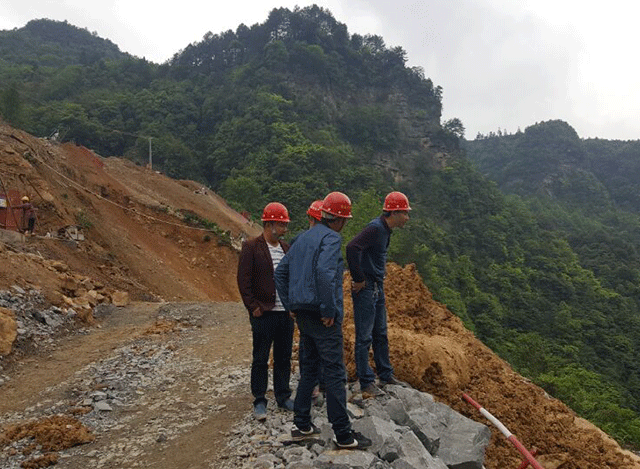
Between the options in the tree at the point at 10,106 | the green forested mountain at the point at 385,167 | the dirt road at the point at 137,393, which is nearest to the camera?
the dirt road at the point at 137,393

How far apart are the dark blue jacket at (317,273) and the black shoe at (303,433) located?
913 mm

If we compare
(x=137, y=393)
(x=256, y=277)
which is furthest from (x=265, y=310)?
(x=137, y=393)

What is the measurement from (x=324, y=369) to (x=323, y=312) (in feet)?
1.48

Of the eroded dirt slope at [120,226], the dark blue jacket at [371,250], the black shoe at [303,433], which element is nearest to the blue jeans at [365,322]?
the dark blue jacket at [371,250]

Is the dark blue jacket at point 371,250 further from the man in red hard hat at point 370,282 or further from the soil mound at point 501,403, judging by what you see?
the soil mound at point 501,403

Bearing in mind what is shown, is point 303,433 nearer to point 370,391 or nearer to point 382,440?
point 382,440

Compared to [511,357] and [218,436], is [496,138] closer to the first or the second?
[511,357]

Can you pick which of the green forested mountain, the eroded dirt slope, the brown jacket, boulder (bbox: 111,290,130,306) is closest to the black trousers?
the brown jacket

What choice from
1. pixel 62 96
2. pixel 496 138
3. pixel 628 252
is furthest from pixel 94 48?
pixel 628 252

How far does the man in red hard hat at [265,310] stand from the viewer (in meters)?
4.18

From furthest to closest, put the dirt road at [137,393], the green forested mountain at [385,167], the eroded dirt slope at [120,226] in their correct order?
the green forested mountain at [385,167]
the eroded dirt slope at [120,226]
the dirt road at [137,393]

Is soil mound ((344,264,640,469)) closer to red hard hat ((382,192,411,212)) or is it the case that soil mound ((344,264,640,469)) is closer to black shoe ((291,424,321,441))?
black shoe ((291,424,321,441))

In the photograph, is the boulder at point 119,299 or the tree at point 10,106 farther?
the tree at point 10,106

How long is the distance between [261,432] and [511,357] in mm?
26029
